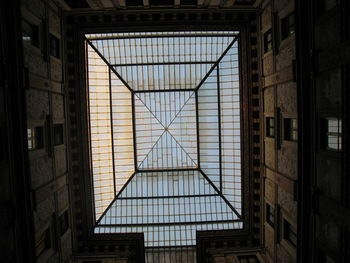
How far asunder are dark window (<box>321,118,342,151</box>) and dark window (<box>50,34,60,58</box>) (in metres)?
16.1

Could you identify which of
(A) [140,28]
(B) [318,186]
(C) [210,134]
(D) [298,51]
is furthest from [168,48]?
(B) [318,186]

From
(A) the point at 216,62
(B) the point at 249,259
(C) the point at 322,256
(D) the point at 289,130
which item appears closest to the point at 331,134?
(D) the point at 289,130

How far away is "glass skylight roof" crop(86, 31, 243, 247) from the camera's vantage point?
959 inches

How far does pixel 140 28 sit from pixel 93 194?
12.9m

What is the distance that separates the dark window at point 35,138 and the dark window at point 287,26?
14.7 m

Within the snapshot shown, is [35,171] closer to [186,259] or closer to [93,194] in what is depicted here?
[93,194]

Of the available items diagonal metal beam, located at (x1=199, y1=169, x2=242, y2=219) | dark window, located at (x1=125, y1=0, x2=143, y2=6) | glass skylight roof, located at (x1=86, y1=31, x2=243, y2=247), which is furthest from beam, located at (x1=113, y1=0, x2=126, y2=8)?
diagonal metal beam, located at (x1=199, y1=169, x2=242, y2=219)

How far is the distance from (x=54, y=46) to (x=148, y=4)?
668cm

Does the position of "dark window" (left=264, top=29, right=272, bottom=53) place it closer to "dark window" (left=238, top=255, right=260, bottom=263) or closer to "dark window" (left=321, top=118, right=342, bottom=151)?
"dark window" (left=321, top=118, right=342, bottom=151)

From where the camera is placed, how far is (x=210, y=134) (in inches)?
1038

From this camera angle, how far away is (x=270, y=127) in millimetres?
20625

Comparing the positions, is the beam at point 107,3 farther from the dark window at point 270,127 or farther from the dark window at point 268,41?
the dark window at point 270,127

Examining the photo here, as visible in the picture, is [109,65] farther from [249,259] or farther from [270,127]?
[249,259]

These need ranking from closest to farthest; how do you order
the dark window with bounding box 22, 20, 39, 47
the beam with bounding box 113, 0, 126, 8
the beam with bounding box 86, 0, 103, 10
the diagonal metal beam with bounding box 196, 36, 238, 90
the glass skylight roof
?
the dark window with bounding box 22, 20, 39, 47
the beam with bounding box 86, 0, 103, 10
the beam with bounding box 113, 0, 126, 8
the diagonal metal beam with bounding box 196, 36, 238, 90
the glass skylight roof
